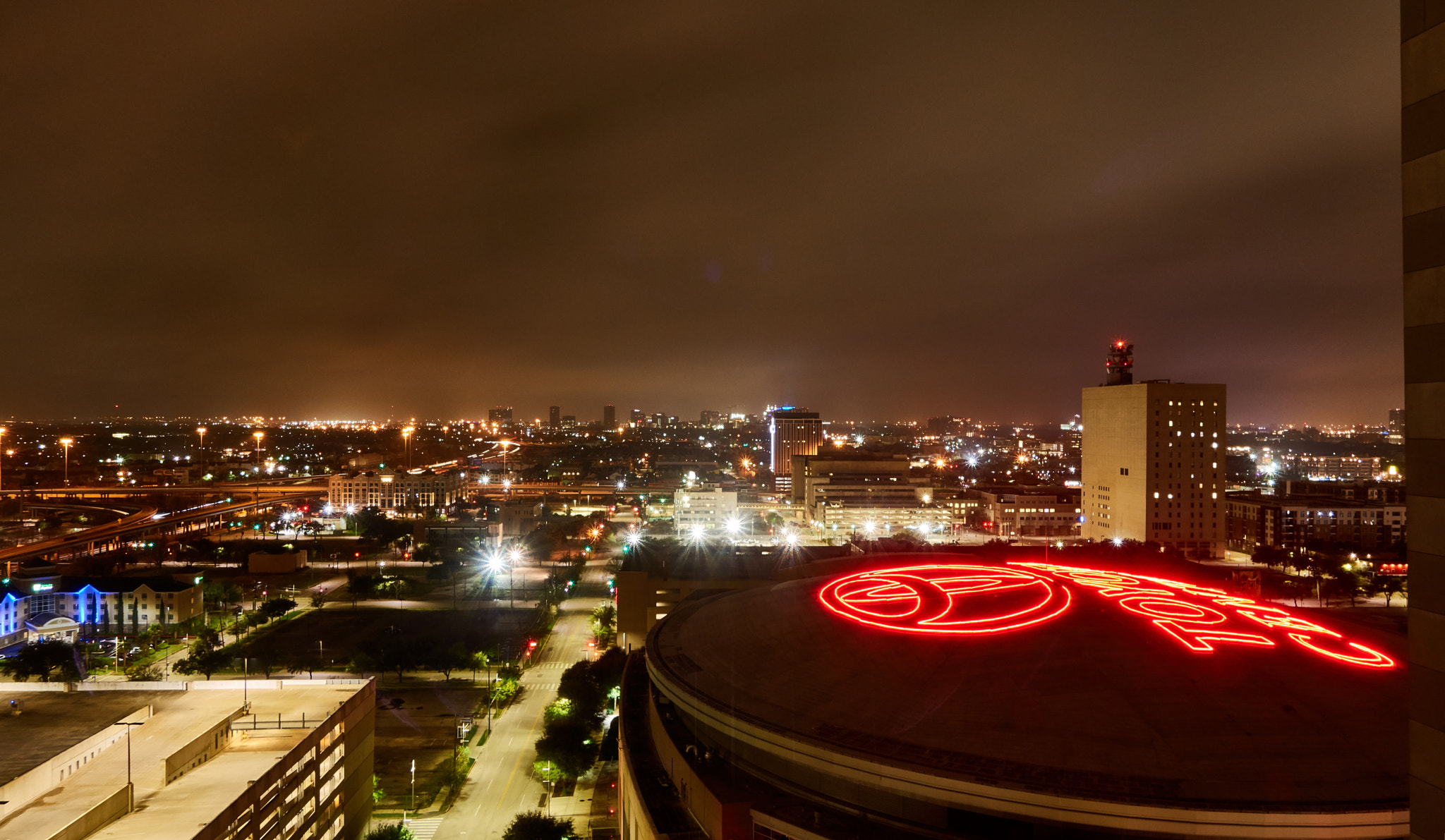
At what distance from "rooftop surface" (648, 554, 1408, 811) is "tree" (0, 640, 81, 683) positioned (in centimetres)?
3042

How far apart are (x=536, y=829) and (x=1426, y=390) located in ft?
69.6

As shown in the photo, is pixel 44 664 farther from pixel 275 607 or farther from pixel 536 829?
pixel 536 829

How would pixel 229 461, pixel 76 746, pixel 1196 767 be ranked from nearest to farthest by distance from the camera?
1. pixel 1196 767
2. pixel 76 746
3. pixel 229 461

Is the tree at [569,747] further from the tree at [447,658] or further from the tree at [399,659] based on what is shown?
the tree at [399,659]

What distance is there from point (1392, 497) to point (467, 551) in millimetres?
81493

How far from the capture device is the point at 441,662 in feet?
113

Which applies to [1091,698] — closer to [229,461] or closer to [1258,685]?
[1258,685]

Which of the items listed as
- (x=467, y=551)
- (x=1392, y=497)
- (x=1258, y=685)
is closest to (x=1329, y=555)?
(x=1392, y=497)

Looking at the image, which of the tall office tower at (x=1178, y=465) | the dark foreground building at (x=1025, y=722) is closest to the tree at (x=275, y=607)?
the dark foreground building at (x=1025, y=722)

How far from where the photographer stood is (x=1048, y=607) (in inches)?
731

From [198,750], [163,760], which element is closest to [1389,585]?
[198,750]

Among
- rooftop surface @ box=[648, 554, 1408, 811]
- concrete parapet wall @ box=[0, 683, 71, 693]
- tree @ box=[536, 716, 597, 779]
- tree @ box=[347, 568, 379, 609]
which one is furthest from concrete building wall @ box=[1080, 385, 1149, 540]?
concrete parapet wall @ box=[0, 683, 71, 693]

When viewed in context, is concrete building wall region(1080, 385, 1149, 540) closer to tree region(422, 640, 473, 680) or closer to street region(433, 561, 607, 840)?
street region(433, 561, 607, 840)

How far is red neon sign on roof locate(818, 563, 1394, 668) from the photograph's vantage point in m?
16.8
